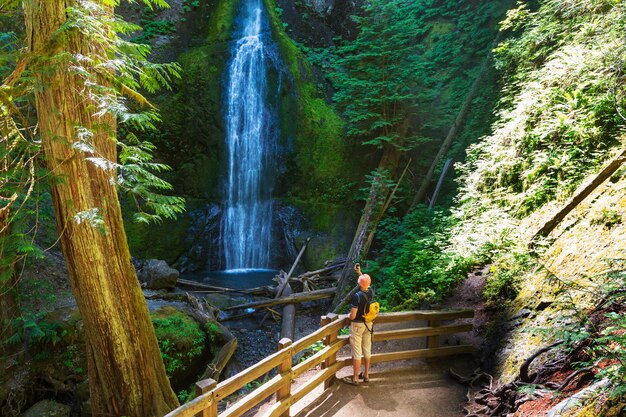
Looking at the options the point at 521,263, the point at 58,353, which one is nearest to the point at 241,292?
the point at 58,353

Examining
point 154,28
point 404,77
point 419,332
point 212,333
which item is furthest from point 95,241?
point 154,28

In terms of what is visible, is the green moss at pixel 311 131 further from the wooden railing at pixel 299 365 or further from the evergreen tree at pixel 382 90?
the wooden railing at pixel 299 365

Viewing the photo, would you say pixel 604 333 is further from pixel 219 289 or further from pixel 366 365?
pixel 219 289

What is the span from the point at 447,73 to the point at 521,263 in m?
10.7

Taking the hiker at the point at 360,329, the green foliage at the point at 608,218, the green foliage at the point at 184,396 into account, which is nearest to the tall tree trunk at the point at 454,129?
the green foliage at the point at 608,218

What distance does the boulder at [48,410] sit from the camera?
273 inches

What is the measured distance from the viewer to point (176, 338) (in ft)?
27.6

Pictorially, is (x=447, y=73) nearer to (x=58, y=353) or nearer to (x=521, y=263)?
(x=521, y=263)

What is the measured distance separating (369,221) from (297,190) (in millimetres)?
5057

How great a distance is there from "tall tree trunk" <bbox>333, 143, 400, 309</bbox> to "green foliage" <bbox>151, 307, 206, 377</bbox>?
4383 millimetres

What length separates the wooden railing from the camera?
142 inches

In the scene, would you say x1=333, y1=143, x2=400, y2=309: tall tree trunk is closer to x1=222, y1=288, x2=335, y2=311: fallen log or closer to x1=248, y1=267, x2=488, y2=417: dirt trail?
x1=222, y1=288, x2=335, y2=311: fallen log

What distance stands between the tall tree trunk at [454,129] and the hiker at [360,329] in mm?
8866

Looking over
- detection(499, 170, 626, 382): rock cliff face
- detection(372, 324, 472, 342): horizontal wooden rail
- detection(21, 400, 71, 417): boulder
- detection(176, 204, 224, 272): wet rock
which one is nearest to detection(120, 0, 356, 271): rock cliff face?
detection(176, 204, 224, 272): wet rock
